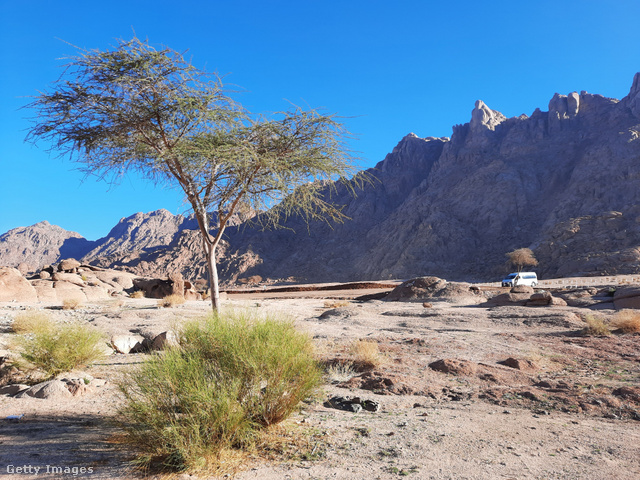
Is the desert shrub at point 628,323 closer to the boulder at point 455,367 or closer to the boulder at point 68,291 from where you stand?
the boulder at point 455,367

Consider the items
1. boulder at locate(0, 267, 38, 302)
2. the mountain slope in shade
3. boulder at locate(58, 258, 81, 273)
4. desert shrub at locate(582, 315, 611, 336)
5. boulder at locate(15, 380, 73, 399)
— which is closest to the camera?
boulder at locate(15, 380, 73, 399)

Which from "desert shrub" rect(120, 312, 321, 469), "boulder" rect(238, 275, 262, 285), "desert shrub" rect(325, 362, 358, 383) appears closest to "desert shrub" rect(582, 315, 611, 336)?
"desert shrub" rect(325, 362, 358, 383)

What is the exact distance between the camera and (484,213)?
7888 centimetres

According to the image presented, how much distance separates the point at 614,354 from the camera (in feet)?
30.4

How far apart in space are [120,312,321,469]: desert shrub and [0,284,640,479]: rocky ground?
320 mm

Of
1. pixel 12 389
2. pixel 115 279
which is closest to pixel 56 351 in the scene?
pixel 12 389

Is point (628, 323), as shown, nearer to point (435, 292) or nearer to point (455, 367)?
point (455, 367)

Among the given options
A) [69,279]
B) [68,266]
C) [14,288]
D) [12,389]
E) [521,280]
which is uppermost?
[68,266]

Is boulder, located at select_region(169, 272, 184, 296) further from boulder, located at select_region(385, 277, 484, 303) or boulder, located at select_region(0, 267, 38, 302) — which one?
boulder, located at select_region(385, 277, 484, 303)

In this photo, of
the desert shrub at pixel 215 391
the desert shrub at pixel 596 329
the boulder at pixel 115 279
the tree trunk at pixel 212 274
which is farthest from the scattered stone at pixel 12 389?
the boulder at pixel 115 279

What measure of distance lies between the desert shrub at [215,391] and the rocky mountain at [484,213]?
52.8 meters

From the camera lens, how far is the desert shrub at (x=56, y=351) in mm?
6867

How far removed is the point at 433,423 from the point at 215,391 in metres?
2.72

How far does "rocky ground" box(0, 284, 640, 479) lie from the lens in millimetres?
3637
